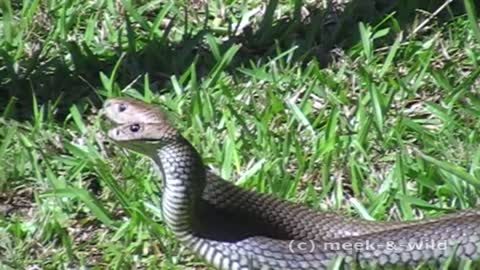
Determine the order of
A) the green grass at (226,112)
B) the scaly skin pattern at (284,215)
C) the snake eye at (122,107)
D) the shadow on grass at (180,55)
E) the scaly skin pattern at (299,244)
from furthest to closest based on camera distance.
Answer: the shadow on grass at (180,55), the green grass at (226,112), the scaly skin pattern at (284,215), the snake eye at (122,107), the scaly skin pattern at (299,244)

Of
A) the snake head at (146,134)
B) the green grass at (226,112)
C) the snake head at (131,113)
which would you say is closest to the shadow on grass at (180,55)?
the green grass at (226,112)

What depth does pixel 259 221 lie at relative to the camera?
4.93 meters

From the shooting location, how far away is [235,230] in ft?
15.9

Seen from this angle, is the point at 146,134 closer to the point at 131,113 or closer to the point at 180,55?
the point at 131,113

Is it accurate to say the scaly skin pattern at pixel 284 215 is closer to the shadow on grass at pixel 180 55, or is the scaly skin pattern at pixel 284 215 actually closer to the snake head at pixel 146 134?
the snake head at pixel 146 134

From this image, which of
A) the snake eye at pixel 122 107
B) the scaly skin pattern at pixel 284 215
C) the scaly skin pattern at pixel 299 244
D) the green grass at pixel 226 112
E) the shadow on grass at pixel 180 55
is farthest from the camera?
the shadow on grass at pixel 180 55

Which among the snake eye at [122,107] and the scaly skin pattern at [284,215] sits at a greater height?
the snake eye at [122,107]

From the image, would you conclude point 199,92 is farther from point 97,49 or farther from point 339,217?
point 339,217

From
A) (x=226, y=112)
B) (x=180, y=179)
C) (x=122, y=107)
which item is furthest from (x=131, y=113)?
(x=226, y=112)

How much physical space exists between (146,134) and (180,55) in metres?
1.56

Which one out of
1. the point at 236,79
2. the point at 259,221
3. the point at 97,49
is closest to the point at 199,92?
the point at 236,79

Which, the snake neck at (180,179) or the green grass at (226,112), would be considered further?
the green grass at (226,112)

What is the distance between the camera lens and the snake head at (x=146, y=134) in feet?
15.3

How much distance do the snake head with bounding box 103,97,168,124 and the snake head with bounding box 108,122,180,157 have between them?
17 millimetres
